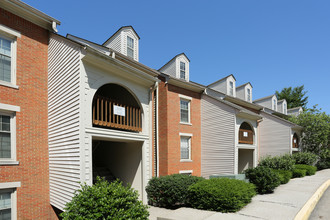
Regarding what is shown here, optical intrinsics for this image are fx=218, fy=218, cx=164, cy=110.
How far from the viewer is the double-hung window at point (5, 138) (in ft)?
25.0

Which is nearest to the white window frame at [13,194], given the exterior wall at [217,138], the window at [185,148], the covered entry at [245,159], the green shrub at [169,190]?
the green shrub at [169,190]

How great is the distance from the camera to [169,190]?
1005cm

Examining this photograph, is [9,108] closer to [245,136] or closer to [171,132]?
[171,132]

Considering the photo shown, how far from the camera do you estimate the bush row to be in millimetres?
8445

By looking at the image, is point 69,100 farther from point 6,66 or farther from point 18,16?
point 18,16

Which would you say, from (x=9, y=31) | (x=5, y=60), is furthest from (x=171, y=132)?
(x=9, y=31)

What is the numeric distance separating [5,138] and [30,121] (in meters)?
1.01

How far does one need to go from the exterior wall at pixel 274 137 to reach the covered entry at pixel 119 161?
14935 mm

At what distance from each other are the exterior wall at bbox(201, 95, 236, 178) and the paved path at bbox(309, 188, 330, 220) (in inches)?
195

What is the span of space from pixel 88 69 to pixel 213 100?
9.51 metres

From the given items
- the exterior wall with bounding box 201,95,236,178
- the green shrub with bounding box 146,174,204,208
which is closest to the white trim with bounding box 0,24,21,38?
the green shrub with bounding box 146,174,204,208

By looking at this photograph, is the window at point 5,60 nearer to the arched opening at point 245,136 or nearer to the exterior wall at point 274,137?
the arched opening at point 245,136

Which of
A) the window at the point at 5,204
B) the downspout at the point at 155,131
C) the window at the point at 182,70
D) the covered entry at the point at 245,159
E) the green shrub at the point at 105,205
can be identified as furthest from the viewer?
the covered entry at the point at 245,159

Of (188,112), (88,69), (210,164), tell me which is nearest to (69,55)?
(88,69)
